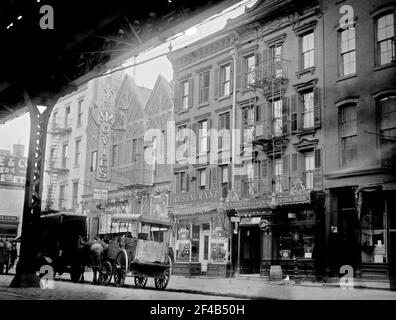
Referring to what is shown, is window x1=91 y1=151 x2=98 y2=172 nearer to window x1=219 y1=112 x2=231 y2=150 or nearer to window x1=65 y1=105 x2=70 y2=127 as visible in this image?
window x1=65 y1=105 x2=70 y2=127

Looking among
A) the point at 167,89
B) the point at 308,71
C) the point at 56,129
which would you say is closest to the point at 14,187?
the point at 56,129

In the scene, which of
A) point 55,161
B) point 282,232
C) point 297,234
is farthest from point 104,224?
point 297,234

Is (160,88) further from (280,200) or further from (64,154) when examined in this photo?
(280,200)

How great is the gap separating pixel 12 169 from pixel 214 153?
22392 mm

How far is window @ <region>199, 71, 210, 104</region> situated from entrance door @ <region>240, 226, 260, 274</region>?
853 cm

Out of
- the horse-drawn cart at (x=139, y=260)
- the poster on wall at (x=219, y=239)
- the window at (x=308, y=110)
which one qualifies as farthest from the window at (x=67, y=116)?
the horse-drawn cart at (x=139, y=260)

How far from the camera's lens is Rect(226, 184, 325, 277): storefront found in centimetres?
2400

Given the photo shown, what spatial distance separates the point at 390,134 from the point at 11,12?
12344mm

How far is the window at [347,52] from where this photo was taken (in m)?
21.0

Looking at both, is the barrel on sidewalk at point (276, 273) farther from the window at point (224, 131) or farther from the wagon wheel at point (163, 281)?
the window at point (224, 131)

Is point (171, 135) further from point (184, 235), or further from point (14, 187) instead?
point (14, 187)

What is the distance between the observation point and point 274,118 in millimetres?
26875

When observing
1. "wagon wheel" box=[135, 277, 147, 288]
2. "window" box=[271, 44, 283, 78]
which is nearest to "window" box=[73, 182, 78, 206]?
"window" box=[271, 44, 283, 78]

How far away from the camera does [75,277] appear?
21969 millimetres
